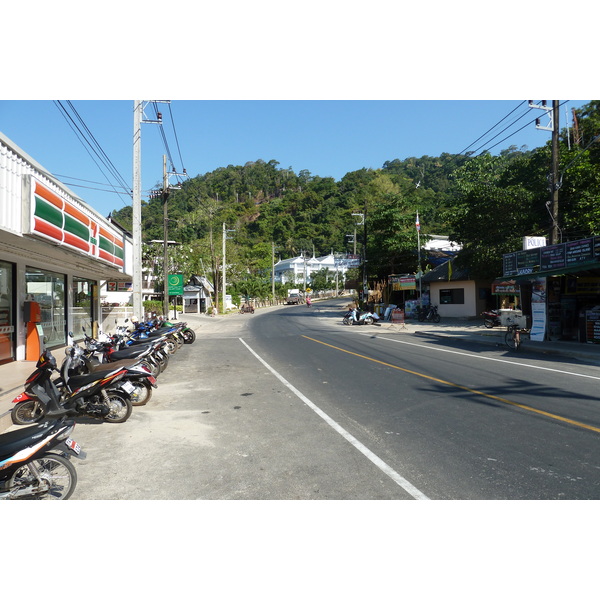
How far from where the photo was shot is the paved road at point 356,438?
461 centimetres

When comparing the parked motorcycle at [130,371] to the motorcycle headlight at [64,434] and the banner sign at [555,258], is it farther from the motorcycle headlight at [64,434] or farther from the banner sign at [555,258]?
the banner sign at [555,258]

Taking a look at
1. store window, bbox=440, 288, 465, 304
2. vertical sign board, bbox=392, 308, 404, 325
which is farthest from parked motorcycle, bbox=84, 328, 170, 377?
store window, bbox=440, 288, 465, 304

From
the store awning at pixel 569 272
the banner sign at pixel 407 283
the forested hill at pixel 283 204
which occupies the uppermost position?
the forested hill at pixel 283 204

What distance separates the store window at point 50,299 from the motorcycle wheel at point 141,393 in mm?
7605

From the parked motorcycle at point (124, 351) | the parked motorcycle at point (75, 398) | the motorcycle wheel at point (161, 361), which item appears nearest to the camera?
the parked motorcycle at point (75, 398)

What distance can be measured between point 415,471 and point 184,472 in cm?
251

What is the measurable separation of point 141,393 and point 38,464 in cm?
403

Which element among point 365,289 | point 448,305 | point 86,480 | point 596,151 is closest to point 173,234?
point 365,289

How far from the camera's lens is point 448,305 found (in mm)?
35312

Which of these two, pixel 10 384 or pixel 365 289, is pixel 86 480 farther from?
pixel 365 289

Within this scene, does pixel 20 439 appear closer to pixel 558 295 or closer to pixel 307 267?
pixel 558 295

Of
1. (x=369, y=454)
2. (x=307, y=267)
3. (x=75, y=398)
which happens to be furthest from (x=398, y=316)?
(x=307, y=267)

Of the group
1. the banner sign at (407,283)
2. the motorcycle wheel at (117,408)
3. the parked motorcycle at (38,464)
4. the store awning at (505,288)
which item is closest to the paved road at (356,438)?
the motorcycle wheel at (117,408)

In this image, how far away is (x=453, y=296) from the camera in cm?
3484
